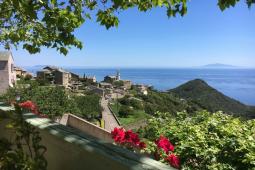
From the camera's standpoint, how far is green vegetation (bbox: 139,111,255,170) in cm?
380

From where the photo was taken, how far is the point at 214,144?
421 cm

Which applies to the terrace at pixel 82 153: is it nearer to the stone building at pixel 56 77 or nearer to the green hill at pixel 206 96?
the stone building at pixel 56 77

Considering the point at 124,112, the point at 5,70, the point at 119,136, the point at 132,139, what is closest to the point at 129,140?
the point at 132,139

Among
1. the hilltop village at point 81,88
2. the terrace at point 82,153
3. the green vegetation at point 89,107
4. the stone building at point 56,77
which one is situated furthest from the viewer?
the stone building at point 56,77

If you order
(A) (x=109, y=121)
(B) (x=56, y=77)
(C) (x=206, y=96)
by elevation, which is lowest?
(C) (x=206, y=96)

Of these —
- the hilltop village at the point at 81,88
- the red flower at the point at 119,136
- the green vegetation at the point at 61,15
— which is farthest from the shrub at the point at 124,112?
the red flower at the point at 119,136

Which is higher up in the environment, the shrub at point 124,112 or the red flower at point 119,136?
the red flower at point 119,136

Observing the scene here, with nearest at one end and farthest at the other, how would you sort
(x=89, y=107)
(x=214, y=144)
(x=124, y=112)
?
(x=214, y=144) < (x=89, y=107) < (x=124, y=112)

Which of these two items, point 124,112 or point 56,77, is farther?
point 56,77

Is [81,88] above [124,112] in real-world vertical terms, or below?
above

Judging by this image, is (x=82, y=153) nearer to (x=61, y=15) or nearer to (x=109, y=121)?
(x=61, y=15)

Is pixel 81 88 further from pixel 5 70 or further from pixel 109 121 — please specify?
pixel 109 121

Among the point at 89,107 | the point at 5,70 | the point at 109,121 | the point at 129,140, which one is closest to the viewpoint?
the point at 129,140

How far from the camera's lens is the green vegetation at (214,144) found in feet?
12.5
